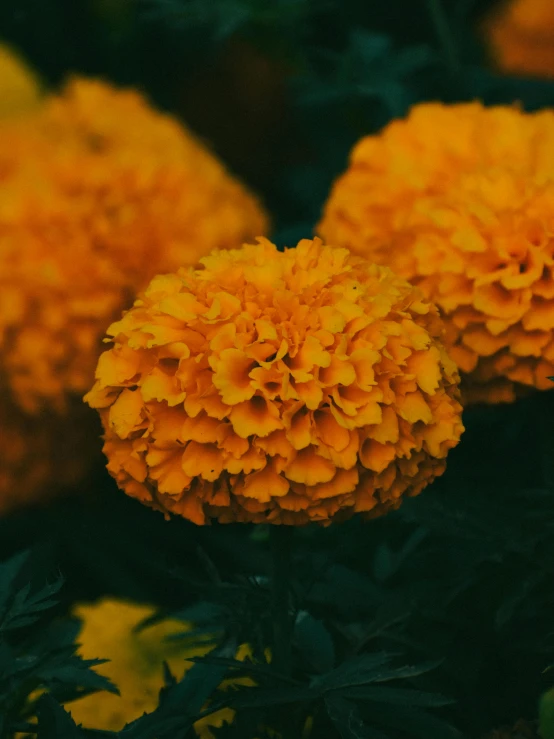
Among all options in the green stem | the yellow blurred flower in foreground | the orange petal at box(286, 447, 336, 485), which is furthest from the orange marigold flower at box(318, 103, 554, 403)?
the yellow blurred flower in foreground

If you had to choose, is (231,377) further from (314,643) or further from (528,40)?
(528,40)

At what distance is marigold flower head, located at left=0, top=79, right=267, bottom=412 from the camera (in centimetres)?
122

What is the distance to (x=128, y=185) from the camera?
4.37 feet

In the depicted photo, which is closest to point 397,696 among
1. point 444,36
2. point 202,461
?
point 202,461

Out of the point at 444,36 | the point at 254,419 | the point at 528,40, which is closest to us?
the point at 254,419

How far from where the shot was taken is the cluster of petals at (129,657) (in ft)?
3.05

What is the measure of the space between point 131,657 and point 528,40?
1.45m

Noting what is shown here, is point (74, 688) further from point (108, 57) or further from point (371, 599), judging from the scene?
point (108, 57)

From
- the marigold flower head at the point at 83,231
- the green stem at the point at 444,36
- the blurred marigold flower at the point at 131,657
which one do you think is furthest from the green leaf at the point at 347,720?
the green stem at the point at 444,36

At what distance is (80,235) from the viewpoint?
127 centimetres

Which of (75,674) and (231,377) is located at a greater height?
(231,377)

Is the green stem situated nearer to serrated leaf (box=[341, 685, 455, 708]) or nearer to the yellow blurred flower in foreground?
the yellow blurred flower in foreground

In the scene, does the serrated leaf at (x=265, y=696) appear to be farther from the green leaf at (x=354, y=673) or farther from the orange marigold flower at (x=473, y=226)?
the orange marigold flower at (x=473, y=226)

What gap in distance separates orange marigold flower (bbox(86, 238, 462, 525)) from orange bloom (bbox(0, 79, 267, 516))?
471mm
